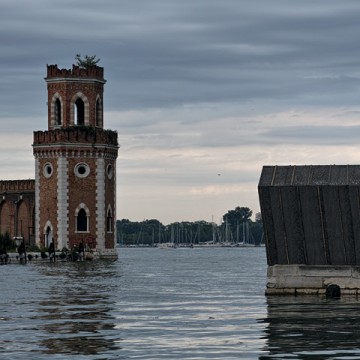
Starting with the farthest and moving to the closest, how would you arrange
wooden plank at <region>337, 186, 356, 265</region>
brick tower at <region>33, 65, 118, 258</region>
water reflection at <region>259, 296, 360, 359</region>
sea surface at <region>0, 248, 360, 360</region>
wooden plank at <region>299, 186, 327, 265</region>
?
brick tower at <region>33, 65, 118, 258</region> → wooden plank at <region>299, 186, 327, 265</region> → wooden plank at <region>337, 186, 356, 265</region> → sea surface at <region>0, 248, 360, 360</region> → water reflection at <region>259, 296, 360, 359</region>

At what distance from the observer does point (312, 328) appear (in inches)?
1271

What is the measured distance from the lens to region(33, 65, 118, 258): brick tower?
106 metres

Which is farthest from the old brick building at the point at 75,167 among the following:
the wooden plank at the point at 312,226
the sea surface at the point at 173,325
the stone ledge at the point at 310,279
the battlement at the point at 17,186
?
the wooden plank at the point at 312,226

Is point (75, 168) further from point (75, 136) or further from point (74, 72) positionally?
point (74, 72)

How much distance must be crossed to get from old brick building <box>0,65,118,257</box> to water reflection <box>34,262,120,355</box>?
45416mm

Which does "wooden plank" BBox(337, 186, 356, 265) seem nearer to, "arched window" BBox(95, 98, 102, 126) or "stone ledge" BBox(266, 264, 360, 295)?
"stone ledge" BBox(266, 264, 360, 295)

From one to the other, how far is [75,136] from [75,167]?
312 cm

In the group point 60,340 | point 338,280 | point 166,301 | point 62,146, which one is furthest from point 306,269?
point 62,146

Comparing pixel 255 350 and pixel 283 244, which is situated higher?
pixel 283 244

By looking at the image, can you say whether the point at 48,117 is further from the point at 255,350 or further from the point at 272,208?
the point at 255,350

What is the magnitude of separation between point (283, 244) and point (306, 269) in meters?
1.31

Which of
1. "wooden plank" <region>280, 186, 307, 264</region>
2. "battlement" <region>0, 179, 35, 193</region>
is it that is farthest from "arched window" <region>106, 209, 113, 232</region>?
"wooden plank" <region>280, 186, 307, 264</region>

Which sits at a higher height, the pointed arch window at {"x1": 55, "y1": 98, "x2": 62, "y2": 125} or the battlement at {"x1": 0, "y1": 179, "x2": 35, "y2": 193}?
the pointed arch window at {"x1": 55, "y1": 98, "x2": 62, "y2": 125}

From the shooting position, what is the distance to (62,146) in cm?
Result: 10706
